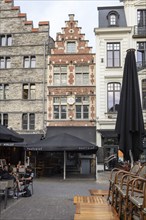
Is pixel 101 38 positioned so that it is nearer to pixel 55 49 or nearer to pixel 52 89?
pixel 55 49

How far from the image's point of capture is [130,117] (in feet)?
29.7

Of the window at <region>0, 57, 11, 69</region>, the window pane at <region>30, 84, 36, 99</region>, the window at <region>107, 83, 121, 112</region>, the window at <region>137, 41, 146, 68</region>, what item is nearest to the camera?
the window at <region>107, 83, 121, 112</region>

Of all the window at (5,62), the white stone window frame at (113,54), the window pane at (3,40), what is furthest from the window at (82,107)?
the window pane at (3,40)

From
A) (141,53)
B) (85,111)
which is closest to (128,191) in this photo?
(85,111)

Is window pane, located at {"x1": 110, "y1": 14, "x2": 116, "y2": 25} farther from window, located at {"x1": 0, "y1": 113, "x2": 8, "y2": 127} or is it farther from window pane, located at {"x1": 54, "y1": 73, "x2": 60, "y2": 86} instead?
window, located at {"x1": 0, "y1": 113, "x2": 8, "y2": 127}

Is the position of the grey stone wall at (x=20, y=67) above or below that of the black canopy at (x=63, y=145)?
above

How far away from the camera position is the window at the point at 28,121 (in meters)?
23.4

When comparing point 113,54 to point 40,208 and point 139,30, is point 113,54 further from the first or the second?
point 40,208

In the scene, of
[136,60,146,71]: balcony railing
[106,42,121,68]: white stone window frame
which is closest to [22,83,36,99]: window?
[106,42,121,68]: white stone window frame

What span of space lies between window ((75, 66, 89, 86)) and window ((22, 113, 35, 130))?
178 inches

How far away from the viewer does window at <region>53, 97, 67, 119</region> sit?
23.2m

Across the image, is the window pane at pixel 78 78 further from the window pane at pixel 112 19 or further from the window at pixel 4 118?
the window at pixel 4 118

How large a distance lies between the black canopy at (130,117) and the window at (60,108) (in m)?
13.8

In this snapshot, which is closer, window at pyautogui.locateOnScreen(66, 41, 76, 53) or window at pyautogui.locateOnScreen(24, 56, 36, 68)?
window at pyautogui.locateOnScreen(66, 41, 76, 53)
